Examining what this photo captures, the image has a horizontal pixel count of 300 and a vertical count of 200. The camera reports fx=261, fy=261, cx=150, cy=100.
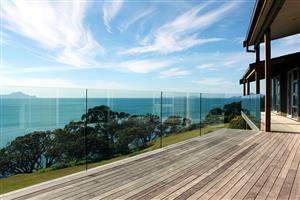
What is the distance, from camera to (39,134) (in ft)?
15.1

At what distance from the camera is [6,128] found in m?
3.98

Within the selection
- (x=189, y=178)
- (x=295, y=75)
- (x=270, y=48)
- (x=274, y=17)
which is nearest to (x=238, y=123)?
(x=295, y=75)

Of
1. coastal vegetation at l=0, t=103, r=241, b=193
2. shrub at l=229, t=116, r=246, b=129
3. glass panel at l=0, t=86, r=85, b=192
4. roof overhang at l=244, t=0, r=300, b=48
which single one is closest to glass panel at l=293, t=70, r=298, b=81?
roof overhang at l=244, t=0, r=300, b=48

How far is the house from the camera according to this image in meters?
8.08

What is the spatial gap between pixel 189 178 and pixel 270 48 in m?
7.21

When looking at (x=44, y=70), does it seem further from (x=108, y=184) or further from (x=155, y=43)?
(x=108, y=184)

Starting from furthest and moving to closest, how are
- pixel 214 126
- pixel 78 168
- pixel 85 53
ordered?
1. pixel 85 53
2. pixel 214 126
3. pixel 78 168

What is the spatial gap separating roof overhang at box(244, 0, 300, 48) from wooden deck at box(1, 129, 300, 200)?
4305 mm

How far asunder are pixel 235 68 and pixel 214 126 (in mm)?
11164

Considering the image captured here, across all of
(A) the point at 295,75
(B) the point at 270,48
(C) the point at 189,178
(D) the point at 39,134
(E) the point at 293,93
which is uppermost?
(B) the point at 270,48

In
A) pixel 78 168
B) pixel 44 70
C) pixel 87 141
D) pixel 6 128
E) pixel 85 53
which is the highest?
pixel 85 53

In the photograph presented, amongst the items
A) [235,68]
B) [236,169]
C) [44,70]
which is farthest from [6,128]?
[235,68]

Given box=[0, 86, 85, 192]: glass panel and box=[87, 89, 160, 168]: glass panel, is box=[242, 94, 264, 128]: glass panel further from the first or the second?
box=[0, 86, 85, 192]: glass panel

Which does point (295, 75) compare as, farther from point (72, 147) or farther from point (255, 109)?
point (72, 147)
